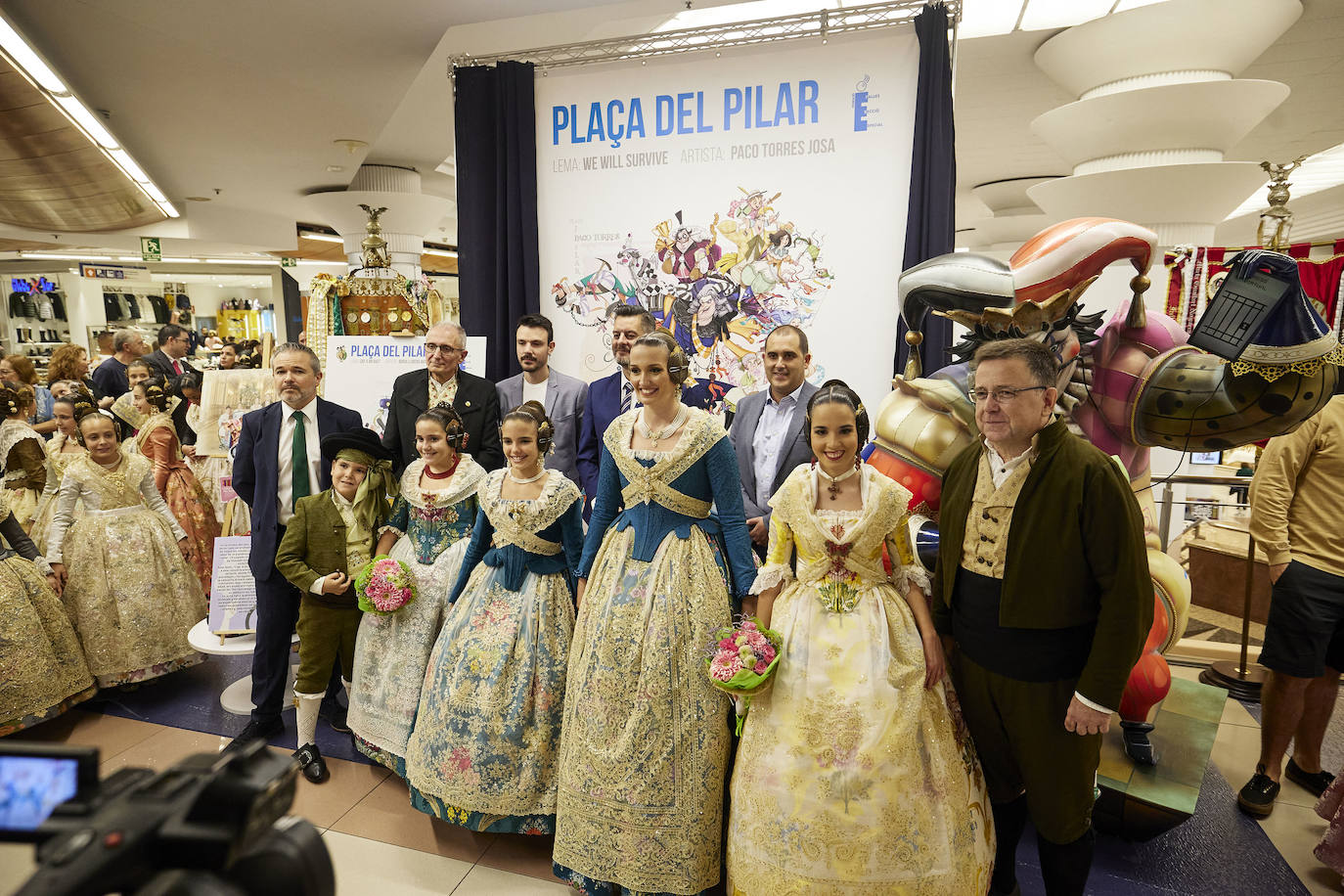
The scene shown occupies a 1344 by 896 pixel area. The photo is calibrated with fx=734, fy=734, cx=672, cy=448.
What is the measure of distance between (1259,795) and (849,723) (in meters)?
2.23

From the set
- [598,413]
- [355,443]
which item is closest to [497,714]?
[355,443]

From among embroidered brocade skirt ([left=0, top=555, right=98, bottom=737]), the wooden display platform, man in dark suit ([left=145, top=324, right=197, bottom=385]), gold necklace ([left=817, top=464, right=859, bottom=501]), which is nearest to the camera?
gold necklace ([left=817, top=464, right=859, bottom=501])

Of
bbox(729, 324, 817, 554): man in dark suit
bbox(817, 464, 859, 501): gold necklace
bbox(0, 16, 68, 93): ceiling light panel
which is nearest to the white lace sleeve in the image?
bbox(817, 464, 859, 501): gold necklace

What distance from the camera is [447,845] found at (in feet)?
9.47

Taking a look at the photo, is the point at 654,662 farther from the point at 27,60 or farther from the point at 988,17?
the point at 27,60

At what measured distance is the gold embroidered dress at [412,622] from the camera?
3.13m

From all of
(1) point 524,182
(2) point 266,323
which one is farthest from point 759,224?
(2) point 266,323

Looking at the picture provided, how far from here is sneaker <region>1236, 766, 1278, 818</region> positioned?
3000 millimetres

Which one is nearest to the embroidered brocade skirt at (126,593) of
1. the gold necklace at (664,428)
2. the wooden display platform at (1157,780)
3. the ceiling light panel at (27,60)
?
the ceiling light panel at (27,60)

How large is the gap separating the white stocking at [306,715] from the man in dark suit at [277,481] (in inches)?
12.0

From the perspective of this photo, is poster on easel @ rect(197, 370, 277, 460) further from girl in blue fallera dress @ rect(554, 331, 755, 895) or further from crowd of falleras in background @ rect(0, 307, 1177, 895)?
girl in blue fallera dress @ rect(554, 331, 755, 895)

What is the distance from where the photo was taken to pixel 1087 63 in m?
4.67

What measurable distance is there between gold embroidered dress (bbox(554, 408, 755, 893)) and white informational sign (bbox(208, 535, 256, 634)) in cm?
211

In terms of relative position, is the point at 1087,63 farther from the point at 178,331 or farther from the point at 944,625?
the point at 178,331
